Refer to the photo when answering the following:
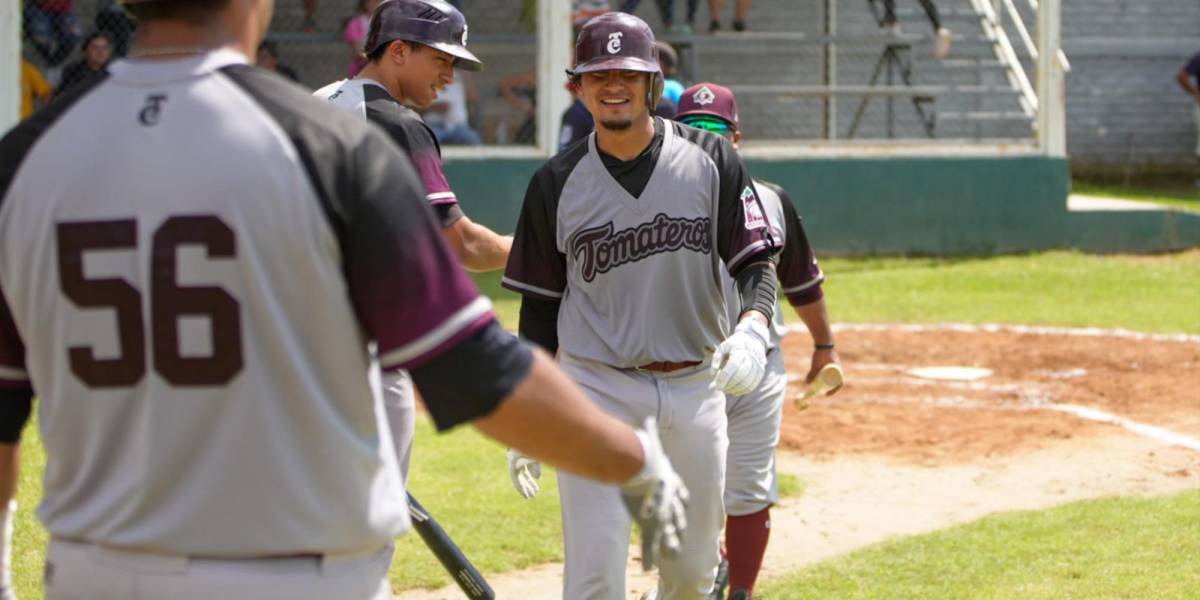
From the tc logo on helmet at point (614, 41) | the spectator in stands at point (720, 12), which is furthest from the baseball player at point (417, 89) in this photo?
the spectator in stands at point (720, 12)

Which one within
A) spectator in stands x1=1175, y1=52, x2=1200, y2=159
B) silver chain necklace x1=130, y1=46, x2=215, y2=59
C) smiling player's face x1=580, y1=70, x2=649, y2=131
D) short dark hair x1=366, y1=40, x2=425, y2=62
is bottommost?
spectator in stands x1=1175, y1=52, x2=1200, y2=159

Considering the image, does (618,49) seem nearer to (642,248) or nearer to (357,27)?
(642,248)

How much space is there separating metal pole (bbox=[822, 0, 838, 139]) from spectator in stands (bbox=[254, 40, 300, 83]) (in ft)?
17.5

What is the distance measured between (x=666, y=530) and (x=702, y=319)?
2197 millimetres

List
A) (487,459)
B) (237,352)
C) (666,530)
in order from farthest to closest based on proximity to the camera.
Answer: (487,459) → (666,530) → (237,352)

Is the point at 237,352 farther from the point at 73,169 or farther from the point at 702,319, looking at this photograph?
the point at 702,319

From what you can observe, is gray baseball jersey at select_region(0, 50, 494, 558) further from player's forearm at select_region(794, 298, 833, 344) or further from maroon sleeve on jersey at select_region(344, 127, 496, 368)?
player's forearm at select_region(794, 298, 833, 344)

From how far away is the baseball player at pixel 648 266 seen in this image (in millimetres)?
4770

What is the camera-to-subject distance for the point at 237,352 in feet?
7.75

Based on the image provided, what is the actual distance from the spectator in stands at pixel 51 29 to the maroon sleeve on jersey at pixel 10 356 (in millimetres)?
12180

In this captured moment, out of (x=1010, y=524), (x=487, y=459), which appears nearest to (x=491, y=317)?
(x=1010, y=524)

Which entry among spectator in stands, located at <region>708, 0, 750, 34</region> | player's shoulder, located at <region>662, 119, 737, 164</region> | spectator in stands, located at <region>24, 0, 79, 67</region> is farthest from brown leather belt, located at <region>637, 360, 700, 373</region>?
spectator in stands, located at <region>708, 0, 750, 34</region>

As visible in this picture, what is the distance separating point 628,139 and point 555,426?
2509 mm

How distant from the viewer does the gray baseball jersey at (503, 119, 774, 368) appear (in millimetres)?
4801
